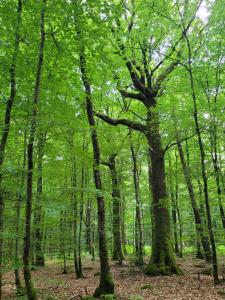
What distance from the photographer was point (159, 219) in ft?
37.9

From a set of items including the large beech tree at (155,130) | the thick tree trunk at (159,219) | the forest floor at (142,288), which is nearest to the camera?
the forest floor at (142,288)

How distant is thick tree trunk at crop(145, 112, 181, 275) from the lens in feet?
34.3

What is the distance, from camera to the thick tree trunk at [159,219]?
1046 centimetres

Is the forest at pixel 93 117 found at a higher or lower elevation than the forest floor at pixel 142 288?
higher

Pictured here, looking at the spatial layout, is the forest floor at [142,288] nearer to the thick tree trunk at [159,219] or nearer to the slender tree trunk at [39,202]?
the thick tree trunk at [159,219]

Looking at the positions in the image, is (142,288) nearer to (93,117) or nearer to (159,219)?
(159,219)

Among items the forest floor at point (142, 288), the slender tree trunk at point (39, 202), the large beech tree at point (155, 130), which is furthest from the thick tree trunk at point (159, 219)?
the slender tree trunk at point (39, 202)

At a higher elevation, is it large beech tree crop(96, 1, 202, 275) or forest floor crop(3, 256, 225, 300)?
large beech tree crop(96, 1, 202, 275)

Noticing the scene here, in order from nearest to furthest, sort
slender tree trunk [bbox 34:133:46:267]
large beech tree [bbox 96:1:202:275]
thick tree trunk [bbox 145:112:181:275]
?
1. slender tree trunk [bbox 34:133:46:267]
2. thick tree trunk [bbox 145:112:181:275]
3. large beech tree [bbox 96:1:202:275]

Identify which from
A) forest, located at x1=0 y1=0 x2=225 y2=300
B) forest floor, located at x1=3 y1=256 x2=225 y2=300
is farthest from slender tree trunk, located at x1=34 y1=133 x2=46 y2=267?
forest floor, located at x1=3 y1=256 x2=225 y2=300

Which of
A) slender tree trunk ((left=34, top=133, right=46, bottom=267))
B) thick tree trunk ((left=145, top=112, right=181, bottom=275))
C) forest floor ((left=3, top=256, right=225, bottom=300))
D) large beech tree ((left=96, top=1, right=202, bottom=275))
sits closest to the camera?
slender tree trunk ((left=34, top=133, right=46, bottom=267))

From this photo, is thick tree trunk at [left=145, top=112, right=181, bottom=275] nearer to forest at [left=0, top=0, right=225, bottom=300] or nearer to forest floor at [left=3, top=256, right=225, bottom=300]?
forest at [left=0, top=0, right=225, bottom=300]

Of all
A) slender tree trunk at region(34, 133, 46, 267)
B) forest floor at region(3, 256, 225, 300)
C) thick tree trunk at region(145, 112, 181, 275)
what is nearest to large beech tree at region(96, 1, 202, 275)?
thick tree trunk at region(145, 112, 181, 275)

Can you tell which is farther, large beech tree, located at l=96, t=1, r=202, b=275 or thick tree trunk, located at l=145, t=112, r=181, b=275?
large beech tree, located at l=96, t=1, r=202, b=275
